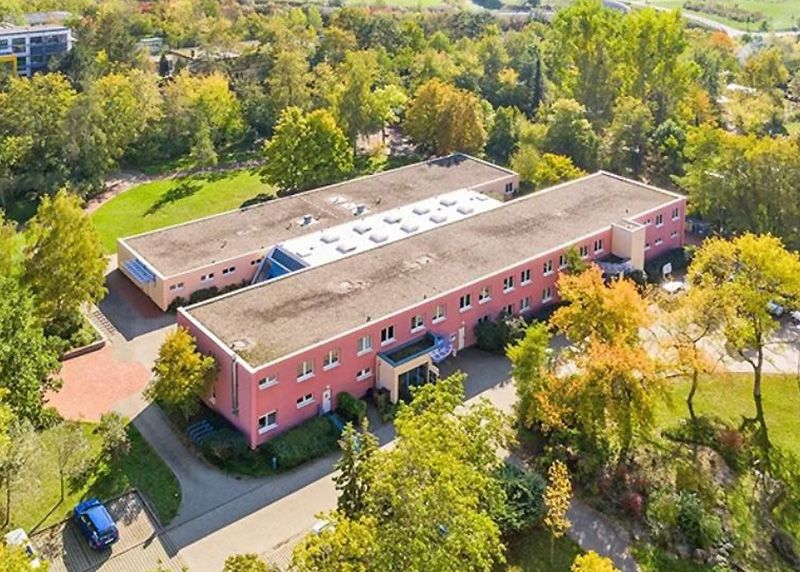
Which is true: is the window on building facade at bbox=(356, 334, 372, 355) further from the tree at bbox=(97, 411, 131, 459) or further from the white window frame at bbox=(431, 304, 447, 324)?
the tree at bbox=(97, 411, 131, 459)

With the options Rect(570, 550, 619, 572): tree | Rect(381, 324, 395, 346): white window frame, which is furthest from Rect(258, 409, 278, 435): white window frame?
Rect(570, 550, 619, 572): tree

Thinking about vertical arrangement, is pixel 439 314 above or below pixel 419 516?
below

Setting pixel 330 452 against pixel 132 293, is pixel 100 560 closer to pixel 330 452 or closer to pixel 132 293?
pixel 330 452

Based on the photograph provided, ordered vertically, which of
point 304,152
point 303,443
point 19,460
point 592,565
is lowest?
point 303,443

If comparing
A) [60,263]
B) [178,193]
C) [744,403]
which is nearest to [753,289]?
[744,403]

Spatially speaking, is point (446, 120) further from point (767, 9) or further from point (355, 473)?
point (767, 9)

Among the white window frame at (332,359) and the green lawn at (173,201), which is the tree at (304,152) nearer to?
the green lawn at (173,201)

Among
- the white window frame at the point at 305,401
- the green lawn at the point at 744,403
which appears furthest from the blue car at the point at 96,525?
the green lawn at the point at 744,403
